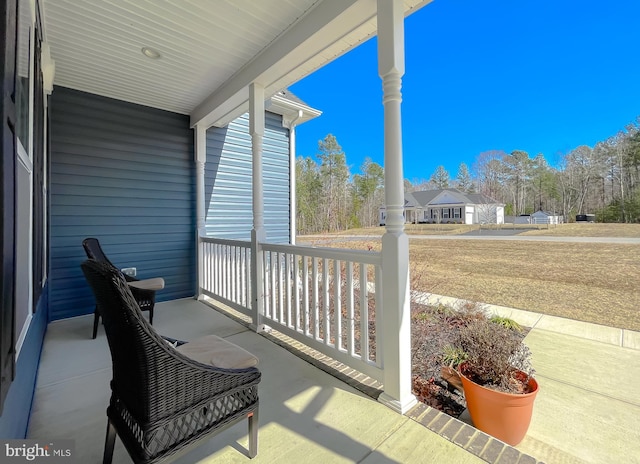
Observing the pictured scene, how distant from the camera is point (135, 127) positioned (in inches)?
168

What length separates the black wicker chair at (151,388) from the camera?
1.10 meters

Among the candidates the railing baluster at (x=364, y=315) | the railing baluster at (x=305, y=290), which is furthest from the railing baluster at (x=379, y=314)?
the railing baluster at (x=305, y=290)

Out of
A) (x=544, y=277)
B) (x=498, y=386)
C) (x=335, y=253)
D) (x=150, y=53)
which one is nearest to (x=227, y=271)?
(x=335, y=253)

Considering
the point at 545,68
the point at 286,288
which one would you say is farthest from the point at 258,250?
the point at 545,68

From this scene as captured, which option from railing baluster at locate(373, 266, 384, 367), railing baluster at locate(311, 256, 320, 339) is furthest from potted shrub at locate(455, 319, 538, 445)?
railing baluster at locate(311, 256, 320, 339)

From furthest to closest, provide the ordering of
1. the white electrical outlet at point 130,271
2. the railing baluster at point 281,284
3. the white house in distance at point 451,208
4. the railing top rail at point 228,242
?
the white house in distance at point 451,208
the white electrical outlet at point 130,271
the railing top rail at point 228,242
the railing baluster at point 281,284

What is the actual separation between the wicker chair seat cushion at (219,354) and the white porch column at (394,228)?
0.96 metres

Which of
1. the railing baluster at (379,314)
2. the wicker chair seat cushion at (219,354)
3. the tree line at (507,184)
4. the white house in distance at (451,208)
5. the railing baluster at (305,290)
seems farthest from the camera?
the white house in distance at (451,208)

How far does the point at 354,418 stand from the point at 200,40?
11.6 ft

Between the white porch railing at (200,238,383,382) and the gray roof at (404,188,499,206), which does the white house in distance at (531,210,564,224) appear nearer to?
the gray roof at (404,188,499,206)

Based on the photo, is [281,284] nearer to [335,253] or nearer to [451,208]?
[335,253]

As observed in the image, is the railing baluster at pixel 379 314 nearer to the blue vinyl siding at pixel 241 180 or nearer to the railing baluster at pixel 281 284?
the railing baluster at pixel 281 284

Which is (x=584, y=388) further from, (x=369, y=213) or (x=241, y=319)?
(x=369, y=213)

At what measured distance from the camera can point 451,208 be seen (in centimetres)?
1808
